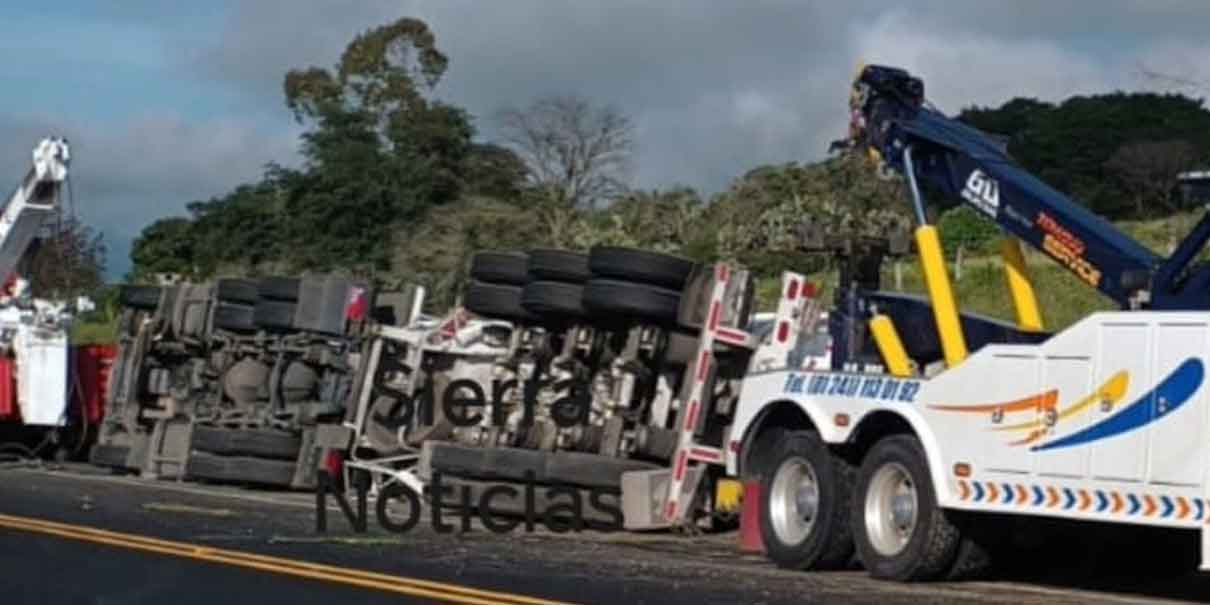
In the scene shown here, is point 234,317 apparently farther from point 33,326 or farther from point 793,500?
point 793,500

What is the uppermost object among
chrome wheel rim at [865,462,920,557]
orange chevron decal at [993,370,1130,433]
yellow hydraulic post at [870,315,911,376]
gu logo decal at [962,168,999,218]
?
gu logo decal at [962,168,999,218]

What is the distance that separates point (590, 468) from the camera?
673 inches

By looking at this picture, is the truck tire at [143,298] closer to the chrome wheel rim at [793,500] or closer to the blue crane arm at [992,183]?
the blue crane arm at [992,183]

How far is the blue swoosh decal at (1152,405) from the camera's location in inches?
441

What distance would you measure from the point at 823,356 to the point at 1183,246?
12.0 feet

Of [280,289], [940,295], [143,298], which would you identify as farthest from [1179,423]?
[143,298]

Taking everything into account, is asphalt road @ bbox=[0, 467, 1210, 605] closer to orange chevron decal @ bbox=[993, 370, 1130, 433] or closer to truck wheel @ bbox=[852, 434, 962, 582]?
truck wheel @ bbox=[852, 434, 962, 582]

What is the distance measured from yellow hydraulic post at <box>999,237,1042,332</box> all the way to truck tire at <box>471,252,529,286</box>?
5.25 metres

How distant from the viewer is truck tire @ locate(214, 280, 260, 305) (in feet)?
76.6

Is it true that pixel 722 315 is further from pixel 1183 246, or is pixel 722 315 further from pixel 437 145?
pixel 437 145

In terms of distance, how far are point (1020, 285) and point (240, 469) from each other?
994 cm

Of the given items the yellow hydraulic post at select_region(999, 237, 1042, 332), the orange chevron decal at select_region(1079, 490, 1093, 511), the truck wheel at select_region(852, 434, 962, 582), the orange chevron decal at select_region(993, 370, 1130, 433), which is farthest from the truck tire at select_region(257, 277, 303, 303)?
the orange chevron decal at select_region(1079, 490, 1093, 511)

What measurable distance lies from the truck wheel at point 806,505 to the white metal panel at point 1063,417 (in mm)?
1762

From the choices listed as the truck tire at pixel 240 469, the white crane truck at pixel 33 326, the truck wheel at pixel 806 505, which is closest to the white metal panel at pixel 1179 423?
the truck wheel at pixel 806 505
